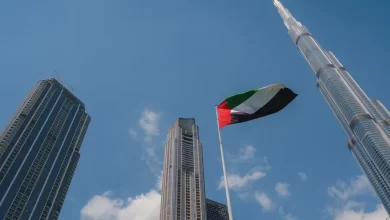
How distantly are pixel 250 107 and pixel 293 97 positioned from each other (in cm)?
364

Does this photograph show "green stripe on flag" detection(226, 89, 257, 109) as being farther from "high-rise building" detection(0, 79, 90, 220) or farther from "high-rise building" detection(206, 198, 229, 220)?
"high-rise building" detection(206, 198, 229, 220)

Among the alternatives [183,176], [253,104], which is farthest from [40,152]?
[253,104]

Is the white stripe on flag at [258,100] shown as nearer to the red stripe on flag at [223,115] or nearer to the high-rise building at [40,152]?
the red stripe on flag at [223,115]

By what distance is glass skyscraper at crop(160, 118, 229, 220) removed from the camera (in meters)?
136

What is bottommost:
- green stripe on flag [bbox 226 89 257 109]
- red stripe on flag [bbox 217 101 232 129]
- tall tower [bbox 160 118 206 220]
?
red stripe on flag [bbox 217 101 232 129]

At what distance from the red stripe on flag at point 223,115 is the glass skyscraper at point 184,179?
342 ft

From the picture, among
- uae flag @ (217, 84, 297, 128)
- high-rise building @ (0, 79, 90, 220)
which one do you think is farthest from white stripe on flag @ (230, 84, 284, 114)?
high-rise building @ (0, 79, 90, 220)

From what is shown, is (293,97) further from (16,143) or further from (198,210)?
(16,143)

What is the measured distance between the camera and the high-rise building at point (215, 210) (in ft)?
588

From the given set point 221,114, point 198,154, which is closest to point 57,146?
point 198,154

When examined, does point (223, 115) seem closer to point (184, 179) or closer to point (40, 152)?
point (184, 179)

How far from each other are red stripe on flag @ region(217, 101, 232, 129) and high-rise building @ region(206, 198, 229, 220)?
15322cm

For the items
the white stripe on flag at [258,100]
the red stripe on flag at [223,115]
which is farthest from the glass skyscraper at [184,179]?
the white stripe on flag at [258,100]

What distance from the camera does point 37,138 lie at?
15850cm
